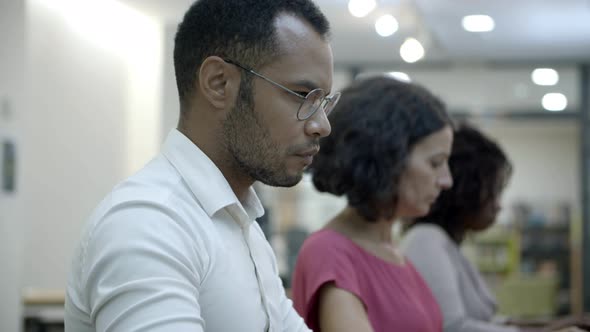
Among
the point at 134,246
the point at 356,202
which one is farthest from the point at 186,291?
the point at 356,202

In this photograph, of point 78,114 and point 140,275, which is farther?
point 78,114

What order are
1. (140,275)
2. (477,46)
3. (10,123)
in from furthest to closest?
(477,46), (10,123), (140,275)

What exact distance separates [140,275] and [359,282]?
1.05 metres

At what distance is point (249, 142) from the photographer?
1.12 metres

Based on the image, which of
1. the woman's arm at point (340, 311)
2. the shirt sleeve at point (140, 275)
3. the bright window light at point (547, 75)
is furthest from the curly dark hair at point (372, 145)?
the bright window light at point (547, 75)

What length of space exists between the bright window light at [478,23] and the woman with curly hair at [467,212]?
4.41 metres

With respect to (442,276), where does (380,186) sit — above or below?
above

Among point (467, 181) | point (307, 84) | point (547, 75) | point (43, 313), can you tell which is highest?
point (547, 75)

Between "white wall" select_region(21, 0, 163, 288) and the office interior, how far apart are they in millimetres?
12

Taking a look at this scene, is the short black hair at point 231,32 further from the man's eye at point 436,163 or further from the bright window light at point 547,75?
the bright window light at point 547,75

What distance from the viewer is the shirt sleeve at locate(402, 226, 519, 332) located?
2291mm

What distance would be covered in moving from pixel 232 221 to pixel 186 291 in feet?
0.69

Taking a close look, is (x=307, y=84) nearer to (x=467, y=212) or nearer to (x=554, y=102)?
(x=467, y=212)

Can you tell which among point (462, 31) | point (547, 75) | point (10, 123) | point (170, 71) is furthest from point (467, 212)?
point (547, 75)
